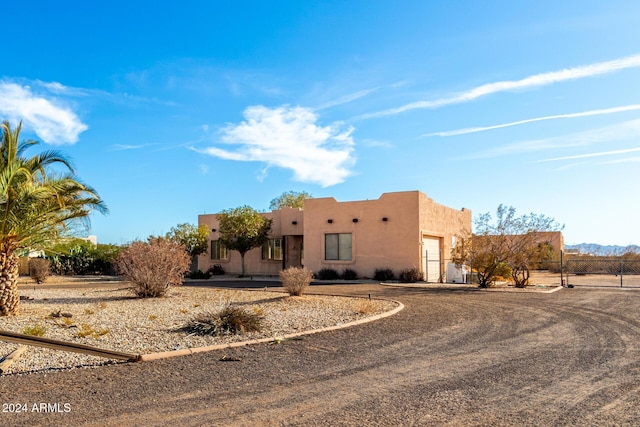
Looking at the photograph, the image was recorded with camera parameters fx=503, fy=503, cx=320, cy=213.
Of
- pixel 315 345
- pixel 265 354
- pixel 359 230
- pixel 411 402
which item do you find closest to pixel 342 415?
pixel 411 402

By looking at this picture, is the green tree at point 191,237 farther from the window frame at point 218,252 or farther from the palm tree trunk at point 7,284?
the palm tree trunk at point 7,284

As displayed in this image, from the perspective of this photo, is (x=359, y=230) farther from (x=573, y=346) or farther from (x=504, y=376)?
(x=504, y=376)

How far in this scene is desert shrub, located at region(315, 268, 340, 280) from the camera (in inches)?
1134

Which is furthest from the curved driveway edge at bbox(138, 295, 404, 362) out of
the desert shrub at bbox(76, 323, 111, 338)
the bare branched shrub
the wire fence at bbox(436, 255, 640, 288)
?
the wire fence at bbox(436, 255, 640, 288)

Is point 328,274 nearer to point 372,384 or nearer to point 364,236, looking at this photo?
point 364,236

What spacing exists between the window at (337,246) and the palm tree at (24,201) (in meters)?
17.5

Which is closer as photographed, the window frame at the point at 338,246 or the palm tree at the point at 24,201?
the palm tree at the point at 24,201

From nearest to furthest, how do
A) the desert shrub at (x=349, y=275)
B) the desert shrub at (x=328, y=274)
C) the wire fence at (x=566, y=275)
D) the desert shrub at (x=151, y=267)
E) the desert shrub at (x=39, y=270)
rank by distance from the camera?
the desert shrub at (x=151, y=267) → the wire fence at (x=566, y=275) → the desert shrub at (x=39, y=270) → the desert shrub at (x=349, y=275) → the desert shrub at (x=328, y=274)

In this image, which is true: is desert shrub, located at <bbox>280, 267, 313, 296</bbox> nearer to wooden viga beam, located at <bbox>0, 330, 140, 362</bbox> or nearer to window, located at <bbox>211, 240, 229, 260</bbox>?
wooden viga beam, located at <bbox>0, 330, 140, 362</bbox>

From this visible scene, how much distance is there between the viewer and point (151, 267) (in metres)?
16.8

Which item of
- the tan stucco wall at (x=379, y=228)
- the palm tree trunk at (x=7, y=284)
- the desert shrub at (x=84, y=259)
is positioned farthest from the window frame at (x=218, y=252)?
the palm tree trunk at (x=7, y=284)

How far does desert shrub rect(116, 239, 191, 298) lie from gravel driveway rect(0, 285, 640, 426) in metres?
8.58

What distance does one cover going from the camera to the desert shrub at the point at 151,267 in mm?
16578

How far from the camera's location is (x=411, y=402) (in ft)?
18.5
